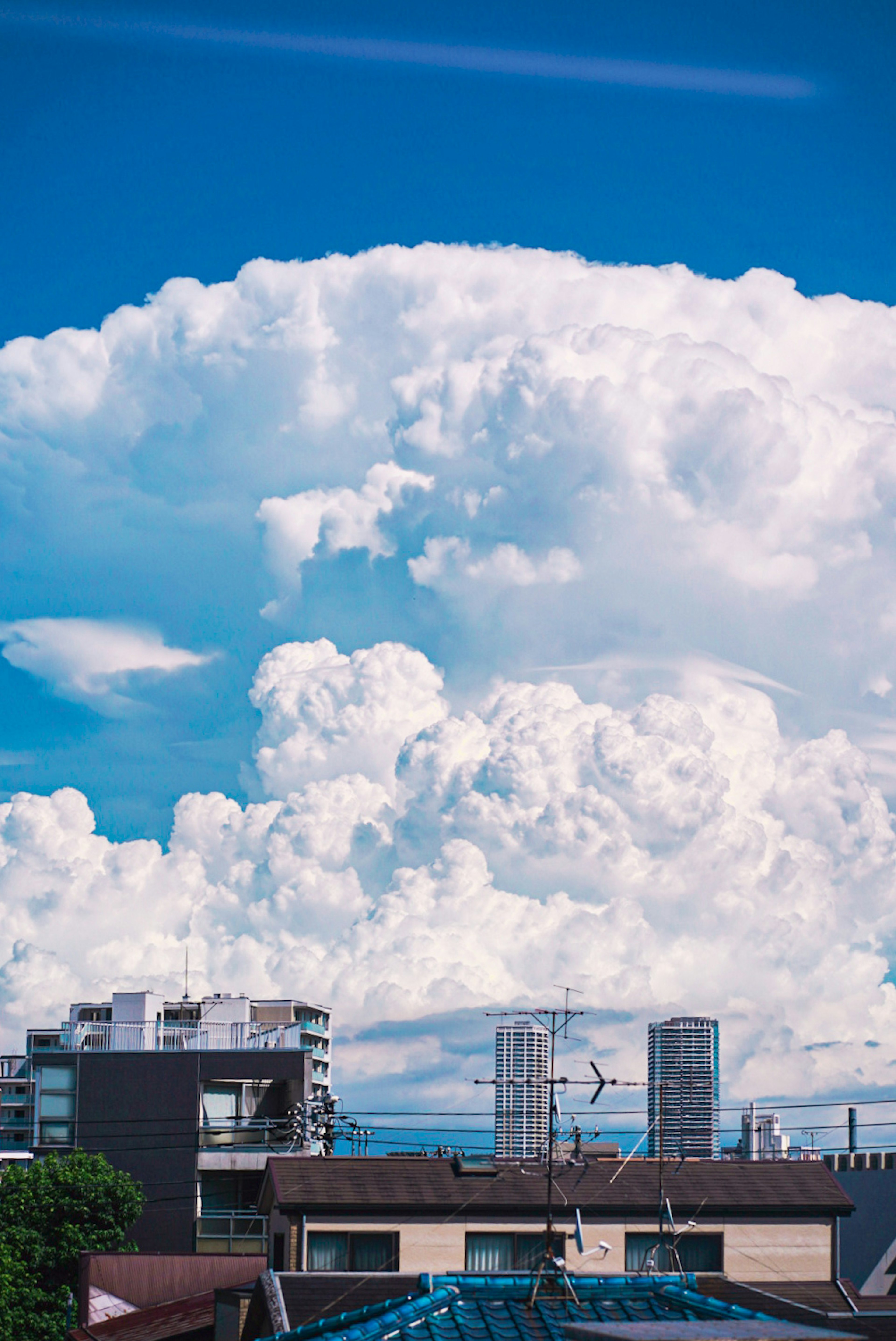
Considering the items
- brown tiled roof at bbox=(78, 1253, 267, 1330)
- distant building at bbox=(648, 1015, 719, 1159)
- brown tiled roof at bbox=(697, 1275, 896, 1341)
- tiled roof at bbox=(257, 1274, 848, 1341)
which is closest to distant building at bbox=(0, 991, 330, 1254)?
distant building at bbox=(648, 1015, 719, 1159)

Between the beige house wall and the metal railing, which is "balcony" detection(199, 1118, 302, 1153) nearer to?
the beige house wall

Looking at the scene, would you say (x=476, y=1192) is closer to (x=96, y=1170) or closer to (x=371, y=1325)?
(x=371, y=1325)

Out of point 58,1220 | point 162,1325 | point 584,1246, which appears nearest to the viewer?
point 162,1325

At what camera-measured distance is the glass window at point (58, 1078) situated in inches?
3388

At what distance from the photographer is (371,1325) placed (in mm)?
18500

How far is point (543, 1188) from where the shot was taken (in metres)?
41.0

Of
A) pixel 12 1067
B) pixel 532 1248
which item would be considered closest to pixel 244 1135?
pixel 532 1248

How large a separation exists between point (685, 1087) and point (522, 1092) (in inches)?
485

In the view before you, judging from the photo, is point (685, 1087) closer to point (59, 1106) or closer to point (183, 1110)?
point (183, 1110)

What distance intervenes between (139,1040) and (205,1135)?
8.25 m

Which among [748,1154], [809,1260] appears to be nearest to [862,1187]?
[809,1260]

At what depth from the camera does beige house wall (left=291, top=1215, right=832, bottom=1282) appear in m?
39.9

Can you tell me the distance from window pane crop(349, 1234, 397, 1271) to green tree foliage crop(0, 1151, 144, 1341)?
77.1 ft

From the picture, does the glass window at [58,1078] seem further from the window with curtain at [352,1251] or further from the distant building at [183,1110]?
the window with curtain at [352,1251]
